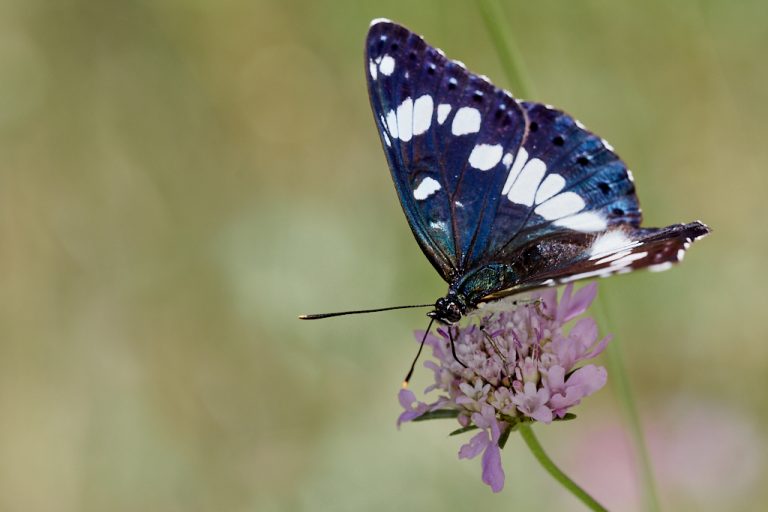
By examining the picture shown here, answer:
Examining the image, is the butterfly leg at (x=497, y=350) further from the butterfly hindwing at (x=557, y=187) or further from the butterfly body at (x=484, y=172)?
the butterfly hindwing at (x=557, y=187)

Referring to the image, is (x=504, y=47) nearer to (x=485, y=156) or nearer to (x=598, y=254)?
(x=485, y=156)

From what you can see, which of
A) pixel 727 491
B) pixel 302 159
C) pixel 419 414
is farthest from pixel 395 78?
pixel 302 159

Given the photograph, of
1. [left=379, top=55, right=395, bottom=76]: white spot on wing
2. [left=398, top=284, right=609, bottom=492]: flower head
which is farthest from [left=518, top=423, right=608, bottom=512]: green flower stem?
[left=379, top=55, right=395, bottom=76]: white spot on wing

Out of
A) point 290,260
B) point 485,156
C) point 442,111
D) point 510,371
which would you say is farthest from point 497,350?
point 290,260

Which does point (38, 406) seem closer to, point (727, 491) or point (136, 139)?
point (136, 139)

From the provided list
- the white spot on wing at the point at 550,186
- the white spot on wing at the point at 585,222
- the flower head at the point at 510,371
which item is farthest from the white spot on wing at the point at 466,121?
the flower head at the point at 510,371

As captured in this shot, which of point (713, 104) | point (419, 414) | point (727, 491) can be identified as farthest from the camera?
point (713, 104)
